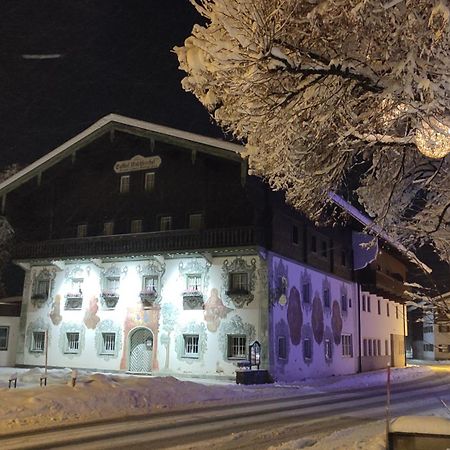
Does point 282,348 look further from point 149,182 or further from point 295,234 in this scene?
point 149,182

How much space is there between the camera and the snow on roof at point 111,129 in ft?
91.3

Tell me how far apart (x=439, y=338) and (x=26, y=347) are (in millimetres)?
61433

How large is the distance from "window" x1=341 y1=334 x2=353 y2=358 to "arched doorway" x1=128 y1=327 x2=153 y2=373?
44.5 ft

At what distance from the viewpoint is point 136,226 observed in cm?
3086

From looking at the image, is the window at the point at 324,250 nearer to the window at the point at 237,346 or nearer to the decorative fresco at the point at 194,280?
the decorative fresco at the point at 194,280

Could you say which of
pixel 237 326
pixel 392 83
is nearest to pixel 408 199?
pixel 392 83

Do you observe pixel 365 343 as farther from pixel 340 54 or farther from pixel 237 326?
pixel 340 54

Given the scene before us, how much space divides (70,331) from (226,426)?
20936 millimetres

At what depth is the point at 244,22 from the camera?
22.9 feet

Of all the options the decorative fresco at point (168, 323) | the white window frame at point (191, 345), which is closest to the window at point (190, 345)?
the white window frame at point (191, 345)

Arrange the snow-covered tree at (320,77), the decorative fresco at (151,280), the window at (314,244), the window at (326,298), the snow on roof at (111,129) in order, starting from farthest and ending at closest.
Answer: the window at (326,298) → the window at (314,244) → the decorative fresco at (151,280) → the snow on roof at (111,129) → the snow-covered tree at (320,77)

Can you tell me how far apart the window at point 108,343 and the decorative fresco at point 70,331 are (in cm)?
133

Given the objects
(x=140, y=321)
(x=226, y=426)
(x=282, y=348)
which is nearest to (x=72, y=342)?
(x=140, y=321)

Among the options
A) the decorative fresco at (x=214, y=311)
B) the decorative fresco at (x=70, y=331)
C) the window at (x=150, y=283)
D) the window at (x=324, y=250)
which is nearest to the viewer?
the decorative fresco at (x=214, y=311)
